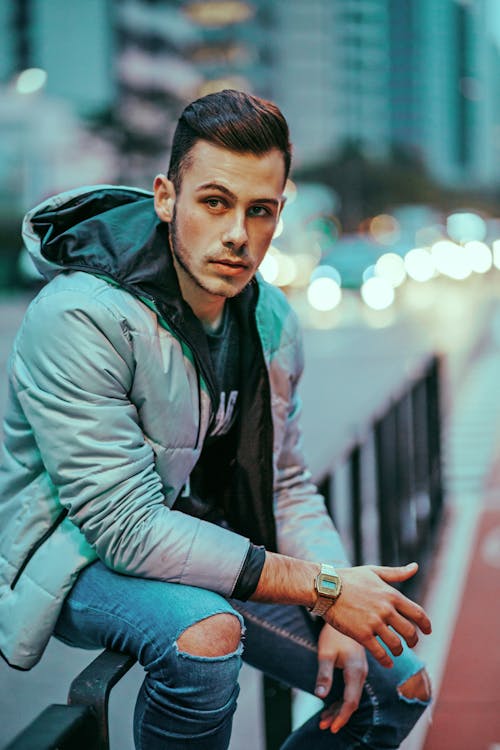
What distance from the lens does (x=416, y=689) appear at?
8.99 feet

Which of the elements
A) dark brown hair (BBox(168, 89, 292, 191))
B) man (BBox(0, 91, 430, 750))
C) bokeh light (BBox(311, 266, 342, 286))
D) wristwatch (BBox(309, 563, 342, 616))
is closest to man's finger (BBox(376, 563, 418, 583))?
man (BBox(0, 91, 430, 750))

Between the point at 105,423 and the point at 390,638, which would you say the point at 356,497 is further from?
the point at 105,423

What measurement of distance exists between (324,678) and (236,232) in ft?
3.63

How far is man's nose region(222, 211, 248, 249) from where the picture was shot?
101 inches

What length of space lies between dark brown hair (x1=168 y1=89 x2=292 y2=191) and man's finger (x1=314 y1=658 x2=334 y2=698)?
122 centimetres

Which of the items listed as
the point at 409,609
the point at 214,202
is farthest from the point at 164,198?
the point at 409,609

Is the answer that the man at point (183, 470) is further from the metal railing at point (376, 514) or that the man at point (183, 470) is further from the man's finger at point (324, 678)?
the metal railing at point (376, 514)

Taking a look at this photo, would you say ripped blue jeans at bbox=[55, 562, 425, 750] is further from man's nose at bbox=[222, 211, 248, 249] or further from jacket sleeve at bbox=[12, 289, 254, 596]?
man's nose at bbox=[222, 211, 248, 249]

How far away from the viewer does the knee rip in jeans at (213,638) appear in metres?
2.12

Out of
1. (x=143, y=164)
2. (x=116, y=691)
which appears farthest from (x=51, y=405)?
(x=143, y=164)

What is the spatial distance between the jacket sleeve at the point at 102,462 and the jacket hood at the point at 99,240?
0.53 ft

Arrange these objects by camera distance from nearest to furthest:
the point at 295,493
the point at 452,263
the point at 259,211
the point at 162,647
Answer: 1. the point at 162,647
2. the point at 259,211
3. the point at 295,493
4. the point at 452,263

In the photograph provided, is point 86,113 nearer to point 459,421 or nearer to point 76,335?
point 459,421

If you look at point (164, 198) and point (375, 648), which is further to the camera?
point (164, 198)
